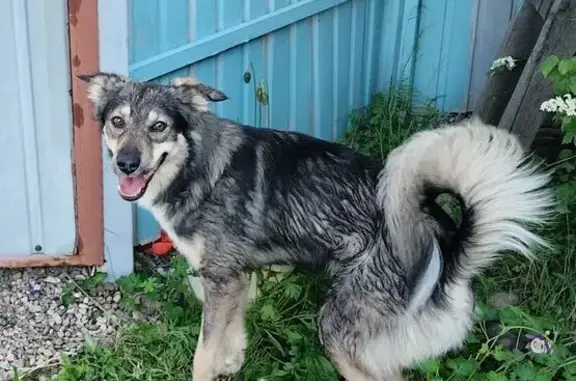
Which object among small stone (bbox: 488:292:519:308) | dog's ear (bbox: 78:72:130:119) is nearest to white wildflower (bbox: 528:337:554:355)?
small stone (bbox: 488:292:519:308)

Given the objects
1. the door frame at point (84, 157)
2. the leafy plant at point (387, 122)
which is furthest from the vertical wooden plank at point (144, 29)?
the leafy plant at point (387, 122)

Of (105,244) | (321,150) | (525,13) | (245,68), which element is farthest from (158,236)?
(525,13)

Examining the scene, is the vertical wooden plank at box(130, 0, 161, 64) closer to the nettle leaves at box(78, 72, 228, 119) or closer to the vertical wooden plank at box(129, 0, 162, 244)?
the vertical wooden plank at box(129, 0, 162, 244)

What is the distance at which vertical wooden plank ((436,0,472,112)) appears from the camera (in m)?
5.70

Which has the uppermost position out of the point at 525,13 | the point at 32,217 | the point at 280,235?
the point at 525,13

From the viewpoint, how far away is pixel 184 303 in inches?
163

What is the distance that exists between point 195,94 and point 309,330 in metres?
1.23

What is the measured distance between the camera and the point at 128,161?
3154 millimetres

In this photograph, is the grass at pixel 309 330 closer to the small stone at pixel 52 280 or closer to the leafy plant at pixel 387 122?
the small stone at pixel 52 280

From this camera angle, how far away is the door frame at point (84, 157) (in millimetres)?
3906

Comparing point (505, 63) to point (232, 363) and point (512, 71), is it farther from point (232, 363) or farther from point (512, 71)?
point (232, 363)

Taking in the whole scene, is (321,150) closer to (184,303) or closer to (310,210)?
(310,210)

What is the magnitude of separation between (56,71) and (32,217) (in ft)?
2.42

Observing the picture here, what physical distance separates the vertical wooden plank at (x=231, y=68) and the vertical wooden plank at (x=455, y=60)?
1.75m
